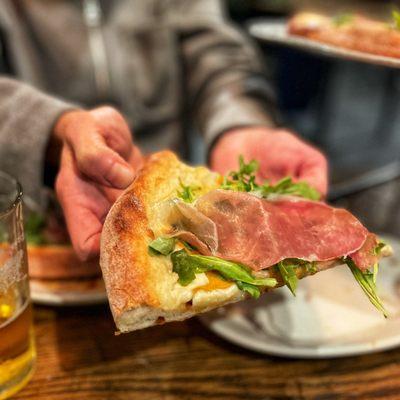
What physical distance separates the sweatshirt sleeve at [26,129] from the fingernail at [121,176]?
1.44 feet

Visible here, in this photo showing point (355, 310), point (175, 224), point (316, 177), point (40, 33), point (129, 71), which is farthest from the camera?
point (129, 71)

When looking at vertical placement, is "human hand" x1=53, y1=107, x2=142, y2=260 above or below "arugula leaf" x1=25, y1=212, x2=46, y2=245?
above

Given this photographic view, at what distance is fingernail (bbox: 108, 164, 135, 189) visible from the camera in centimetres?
117

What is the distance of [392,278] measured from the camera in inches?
69.4

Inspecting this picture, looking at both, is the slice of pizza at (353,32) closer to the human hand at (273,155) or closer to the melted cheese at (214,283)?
the human hand at (273,155)

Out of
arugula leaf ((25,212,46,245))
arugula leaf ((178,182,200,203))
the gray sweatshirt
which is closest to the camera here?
arugula leaf ((178,182,200,203))

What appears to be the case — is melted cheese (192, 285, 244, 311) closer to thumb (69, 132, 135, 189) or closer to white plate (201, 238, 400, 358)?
thumb (69, 132, 135, 189)

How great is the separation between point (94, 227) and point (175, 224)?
0.21 meters

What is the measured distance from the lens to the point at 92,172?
1193 millimetres

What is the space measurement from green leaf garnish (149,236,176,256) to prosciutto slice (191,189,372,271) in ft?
0.25

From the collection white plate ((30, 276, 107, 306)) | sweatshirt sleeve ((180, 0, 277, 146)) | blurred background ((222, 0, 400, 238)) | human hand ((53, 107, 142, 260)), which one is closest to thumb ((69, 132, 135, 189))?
human hand ((53, 107, 142, 260))

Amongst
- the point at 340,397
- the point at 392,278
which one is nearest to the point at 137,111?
the point at 392,278

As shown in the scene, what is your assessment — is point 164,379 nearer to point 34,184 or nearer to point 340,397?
point 340,397

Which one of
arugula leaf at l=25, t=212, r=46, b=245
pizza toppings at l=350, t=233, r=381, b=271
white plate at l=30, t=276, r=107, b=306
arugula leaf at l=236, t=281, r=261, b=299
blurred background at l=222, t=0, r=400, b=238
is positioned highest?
arugula leaf at l=236, t=281, r=261, b=299
